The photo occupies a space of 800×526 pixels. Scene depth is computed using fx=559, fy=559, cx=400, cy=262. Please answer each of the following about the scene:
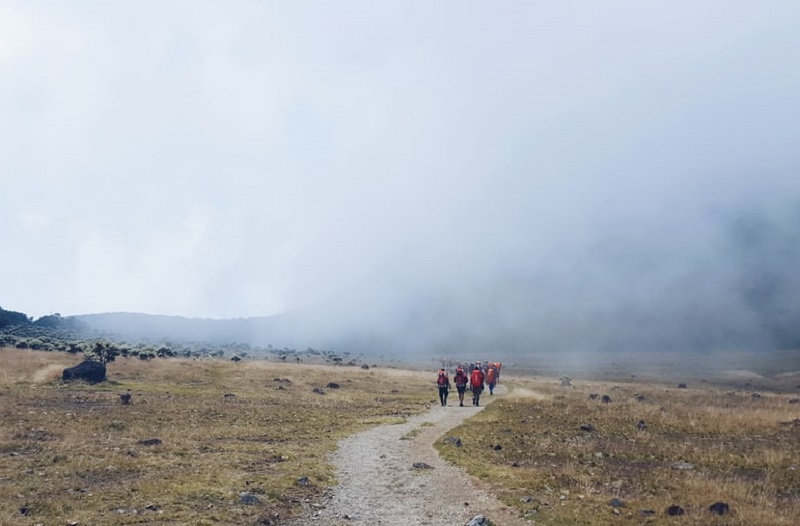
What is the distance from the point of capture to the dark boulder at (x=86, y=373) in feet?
144

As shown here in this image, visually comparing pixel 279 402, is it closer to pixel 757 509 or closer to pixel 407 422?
pixel 407 422

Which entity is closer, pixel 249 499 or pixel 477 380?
pixel 249 499

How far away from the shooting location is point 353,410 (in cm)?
3884

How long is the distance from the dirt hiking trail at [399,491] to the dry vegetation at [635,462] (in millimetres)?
840

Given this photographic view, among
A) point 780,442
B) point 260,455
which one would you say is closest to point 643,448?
point 780,442

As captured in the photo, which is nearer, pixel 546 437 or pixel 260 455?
pixel 260 455

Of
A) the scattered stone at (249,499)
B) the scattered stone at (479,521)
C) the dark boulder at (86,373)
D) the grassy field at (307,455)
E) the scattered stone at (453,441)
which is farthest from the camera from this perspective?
the dark boulder at (86,373)

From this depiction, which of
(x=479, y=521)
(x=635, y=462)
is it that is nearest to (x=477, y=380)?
(x=635, y=462)

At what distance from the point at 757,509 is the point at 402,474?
10.9 m

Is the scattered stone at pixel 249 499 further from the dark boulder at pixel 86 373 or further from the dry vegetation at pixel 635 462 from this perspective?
the dark boulder at pixel 86 373

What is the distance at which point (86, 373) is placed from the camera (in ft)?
147

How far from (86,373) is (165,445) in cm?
2611

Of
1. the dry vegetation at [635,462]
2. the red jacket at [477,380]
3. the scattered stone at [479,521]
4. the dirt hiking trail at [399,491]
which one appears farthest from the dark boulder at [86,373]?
the scattered stone at [479,521]

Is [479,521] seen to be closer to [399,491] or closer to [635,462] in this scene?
[399,491]
